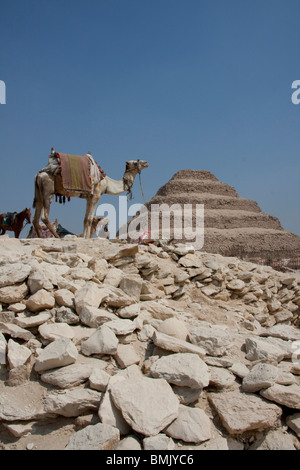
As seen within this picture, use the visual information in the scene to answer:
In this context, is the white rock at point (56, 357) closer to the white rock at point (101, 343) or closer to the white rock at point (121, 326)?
the white rock at point (101, 343)

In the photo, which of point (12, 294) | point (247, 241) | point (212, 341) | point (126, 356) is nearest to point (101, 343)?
point (126, 356)

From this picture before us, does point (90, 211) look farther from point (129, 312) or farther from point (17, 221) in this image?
point (17, 221)

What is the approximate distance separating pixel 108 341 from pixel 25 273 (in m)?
1.19

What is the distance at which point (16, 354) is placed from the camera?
6.77 feet

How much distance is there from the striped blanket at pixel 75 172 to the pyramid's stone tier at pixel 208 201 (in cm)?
3056

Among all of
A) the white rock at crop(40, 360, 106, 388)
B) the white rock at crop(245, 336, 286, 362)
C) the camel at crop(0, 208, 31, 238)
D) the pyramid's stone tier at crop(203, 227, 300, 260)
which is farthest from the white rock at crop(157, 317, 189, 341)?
the pyramid's stone tier at crop(203, 227, 300, 260)

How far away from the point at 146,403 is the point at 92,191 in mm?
6176

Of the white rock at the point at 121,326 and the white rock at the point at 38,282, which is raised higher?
the white rock at the point at 38,282

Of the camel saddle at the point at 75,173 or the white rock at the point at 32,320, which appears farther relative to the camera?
the camel saddle at the point at 75,173

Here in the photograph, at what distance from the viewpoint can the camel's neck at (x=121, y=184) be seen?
805cm

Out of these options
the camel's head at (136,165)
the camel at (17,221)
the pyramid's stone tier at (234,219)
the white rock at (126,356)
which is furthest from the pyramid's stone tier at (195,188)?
the white rock at (126,356)

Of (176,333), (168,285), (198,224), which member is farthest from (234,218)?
(176,333)

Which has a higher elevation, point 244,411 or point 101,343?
point 101,343

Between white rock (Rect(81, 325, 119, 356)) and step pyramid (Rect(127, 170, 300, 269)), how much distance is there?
25.6m
